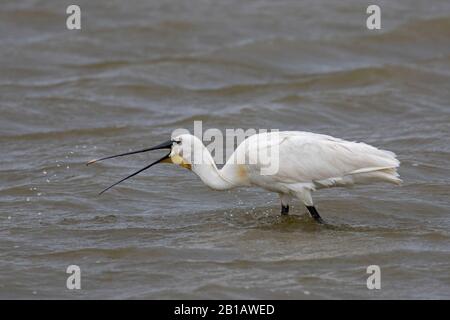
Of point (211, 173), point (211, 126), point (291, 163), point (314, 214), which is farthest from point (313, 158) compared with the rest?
point (211, 126)

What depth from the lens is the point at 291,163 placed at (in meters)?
10.7

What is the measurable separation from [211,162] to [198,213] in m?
1.03

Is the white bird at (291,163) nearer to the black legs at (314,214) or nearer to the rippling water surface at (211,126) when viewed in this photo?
the black legs at (314,214)

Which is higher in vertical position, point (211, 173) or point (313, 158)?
point (313, 158)

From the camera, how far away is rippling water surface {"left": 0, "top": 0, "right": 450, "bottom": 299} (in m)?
9.59

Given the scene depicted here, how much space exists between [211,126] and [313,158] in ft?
17.4

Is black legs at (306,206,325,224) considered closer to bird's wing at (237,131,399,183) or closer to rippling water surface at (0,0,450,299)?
rippling water surface at (0,0,450,299)

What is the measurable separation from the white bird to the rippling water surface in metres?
0.51

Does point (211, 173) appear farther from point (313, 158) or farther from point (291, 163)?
point (313, 158)

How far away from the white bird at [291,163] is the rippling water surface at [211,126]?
0.51 metres

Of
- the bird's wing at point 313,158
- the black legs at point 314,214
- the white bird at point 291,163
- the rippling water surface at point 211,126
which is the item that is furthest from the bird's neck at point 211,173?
the black legs at point 314,214

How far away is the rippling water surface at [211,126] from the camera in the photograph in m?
9.59
